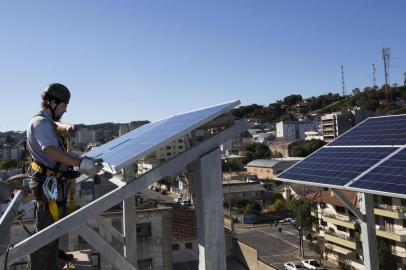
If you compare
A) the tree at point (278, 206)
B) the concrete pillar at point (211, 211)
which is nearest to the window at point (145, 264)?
the concrete pillar at point (211, 211)

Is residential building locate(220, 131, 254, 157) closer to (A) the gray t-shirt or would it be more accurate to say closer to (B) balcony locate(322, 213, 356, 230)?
(B) balcony locate(322, 213, 356, 230)

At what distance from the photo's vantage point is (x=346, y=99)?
454 feet

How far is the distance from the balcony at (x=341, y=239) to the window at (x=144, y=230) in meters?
13.9

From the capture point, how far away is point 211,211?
4078 millimetres

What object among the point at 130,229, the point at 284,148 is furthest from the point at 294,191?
the point at 130,229

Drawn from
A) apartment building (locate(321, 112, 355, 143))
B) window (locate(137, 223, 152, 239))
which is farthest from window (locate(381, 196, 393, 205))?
apartment building (locate(321, 112, 355, 143))

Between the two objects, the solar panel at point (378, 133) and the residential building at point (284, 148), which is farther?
the residential building at point (284, 148)

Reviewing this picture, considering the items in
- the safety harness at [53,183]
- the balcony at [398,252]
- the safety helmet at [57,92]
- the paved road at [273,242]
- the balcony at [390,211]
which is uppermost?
the safety helmet at [57,92]

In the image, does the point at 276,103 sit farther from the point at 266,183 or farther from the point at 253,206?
the point at 253,206

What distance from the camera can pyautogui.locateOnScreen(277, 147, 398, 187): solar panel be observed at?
1011cm

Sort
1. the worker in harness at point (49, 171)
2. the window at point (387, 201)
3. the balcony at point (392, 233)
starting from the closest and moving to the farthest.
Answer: the worker in harness at point (49, 171), the balcony at point (392, 233), the window at point (387, 201)

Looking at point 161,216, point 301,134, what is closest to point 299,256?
point 161,216

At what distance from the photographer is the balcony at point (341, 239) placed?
2695cm

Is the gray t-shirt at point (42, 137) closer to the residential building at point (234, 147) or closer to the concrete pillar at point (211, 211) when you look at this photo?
the concrete pillar at point (211, 211)
